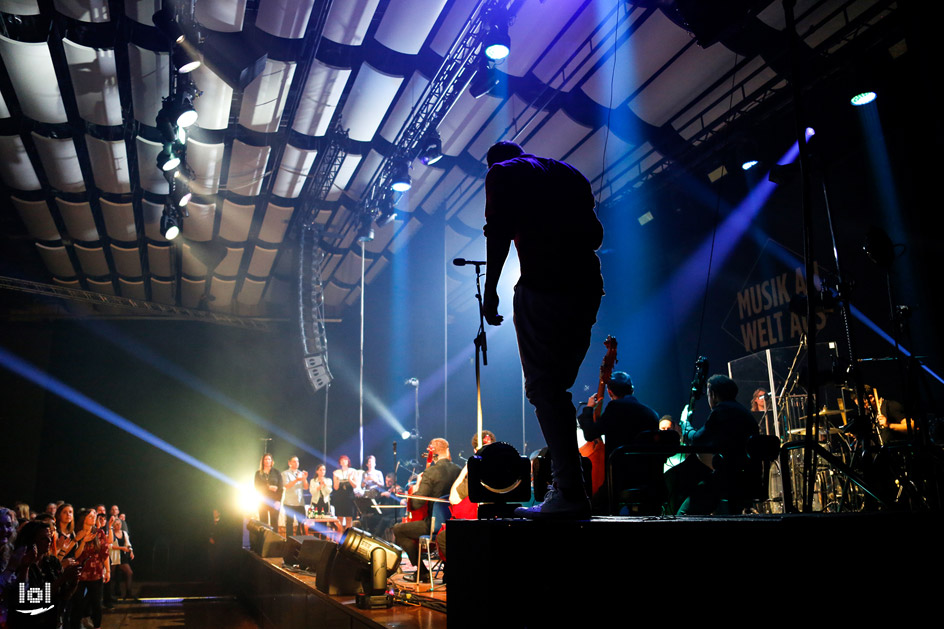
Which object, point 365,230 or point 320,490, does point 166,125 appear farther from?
point 320,490

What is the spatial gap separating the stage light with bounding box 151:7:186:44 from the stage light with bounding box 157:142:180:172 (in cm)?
141

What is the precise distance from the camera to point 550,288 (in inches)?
77.5

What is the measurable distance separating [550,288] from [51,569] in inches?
202

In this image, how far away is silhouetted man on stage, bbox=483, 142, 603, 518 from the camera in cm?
194

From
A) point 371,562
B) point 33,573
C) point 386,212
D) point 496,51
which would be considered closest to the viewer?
point 371,562

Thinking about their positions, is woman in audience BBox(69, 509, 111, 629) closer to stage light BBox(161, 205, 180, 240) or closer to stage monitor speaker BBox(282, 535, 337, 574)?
stage monitor speaker BBox(282, 535, 337, 574)

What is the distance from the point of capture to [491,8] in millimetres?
5949

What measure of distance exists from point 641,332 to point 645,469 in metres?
6.40

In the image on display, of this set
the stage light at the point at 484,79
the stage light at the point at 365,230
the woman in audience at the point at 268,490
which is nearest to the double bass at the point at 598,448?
the stage light at the point at 484,79

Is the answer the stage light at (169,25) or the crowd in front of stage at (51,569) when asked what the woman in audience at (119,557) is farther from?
the stage light at (169,25)

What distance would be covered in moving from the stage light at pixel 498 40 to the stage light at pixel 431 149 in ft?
6.23

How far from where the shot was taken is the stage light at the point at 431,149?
7809 millimetres

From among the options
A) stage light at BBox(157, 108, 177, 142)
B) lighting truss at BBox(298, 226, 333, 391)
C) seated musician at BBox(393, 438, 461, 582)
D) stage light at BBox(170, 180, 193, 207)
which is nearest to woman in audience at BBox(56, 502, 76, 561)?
seated musician at BBox(393, 438, 461, 582)

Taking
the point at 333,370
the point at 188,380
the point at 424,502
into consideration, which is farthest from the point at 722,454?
the point at 188,380
